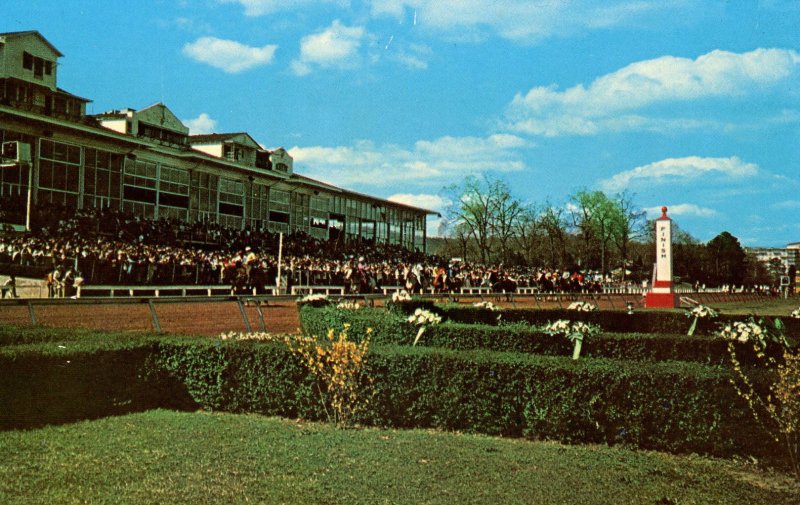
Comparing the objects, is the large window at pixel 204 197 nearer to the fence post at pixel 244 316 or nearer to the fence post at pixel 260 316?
the fence post at pixel 260 316

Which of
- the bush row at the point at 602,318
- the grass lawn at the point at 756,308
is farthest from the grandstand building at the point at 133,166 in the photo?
the grass lawn at the point at 756,308

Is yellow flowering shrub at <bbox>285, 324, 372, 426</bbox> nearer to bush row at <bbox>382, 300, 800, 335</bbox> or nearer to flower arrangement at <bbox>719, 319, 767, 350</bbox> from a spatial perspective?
flower arrangement at <bbox>719, 319, 767, 350</bbox>

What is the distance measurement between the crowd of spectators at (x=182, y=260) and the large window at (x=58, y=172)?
7.84 ft

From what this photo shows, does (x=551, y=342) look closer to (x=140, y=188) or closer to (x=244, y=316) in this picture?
(x=244, y=316)

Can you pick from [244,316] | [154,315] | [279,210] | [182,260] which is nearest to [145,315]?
[154,315]

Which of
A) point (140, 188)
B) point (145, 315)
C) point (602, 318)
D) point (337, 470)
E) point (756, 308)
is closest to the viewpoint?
point (337, 470)

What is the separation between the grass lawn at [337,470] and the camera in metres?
5.40

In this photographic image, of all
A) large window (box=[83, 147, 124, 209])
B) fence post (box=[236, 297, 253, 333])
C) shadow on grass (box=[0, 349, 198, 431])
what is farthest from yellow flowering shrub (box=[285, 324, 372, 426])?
large window (box=[83, 147, 124, 209])

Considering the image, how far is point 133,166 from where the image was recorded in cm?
3962

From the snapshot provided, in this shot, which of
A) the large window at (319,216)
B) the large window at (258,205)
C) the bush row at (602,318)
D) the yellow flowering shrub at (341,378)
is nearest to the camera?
the yellow flowering shrub at (341,378)

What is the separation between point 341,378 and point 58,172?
3167 centimetres

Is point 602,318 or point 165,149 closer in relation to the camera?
point 602,318

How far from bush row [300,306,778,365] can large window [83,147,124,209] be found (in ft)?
94.1

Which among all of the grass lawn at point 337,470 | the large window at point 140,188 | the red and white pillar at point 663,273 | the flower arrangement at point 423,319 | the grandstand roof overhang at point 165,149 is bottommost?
the grass lawn at point 337,470
